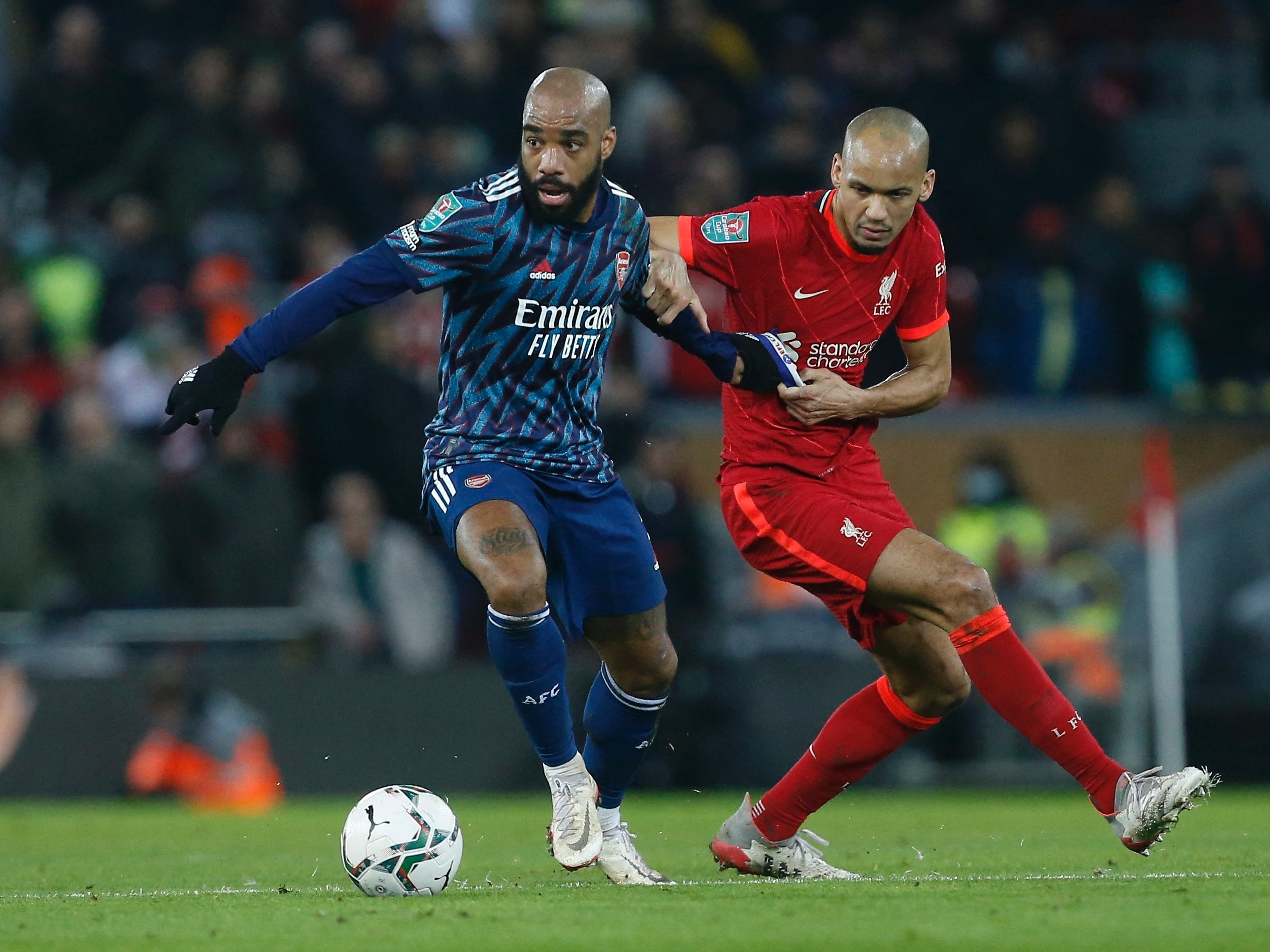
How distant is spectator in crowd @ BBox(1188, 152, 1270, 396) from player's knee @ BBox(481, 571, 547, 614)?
10090 mm

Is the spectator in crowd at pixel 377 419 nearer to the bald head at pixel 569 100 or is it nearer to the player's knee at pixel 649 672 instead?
the player's knee at pixel 649 672

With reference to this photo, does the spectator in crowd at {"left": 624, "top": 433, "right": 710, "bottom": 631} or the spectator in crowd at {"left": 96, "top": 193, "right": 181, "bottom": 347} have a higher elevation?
the spectator in crowd at {"left": 96, "top": 193, "right": 181, "bottom": 347}

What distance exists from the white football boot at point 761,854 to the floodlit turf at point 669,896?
87 millimetres

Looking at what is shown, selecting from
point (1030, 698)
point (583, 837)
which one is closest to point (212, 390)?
point (583, 837)

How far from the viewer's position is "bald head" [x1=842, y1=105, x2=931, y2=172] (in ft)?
22.1

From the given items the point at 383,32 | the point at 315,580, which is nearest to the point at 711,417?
the point at 315,580

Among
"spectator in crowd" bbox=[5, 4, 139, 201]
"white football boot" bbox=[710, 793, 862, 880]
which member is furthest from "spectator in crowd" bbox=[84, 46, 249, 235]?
"white football boot" bbox=[710, 793, 862, 880]

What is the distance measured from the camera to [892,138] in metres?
6.74

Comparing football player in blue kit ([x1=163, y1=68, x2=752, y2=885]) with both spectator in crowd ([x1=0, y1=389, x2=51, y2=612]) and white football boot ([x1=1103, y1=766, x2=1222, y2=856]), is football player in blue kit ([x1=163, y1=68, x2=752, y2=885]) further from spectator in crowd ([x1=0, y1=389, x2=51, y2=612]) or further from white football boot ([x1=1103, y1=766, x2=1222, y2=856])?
spectator in crowd ([x1=0, y1=389, x2=51, y2=612])

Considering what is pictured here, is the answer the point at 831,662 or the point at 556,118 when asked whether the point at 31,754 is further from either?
the point at 556,118

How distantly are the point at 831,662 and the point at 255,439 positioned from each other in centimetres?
387

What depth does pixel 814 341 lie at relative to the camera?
7.05m

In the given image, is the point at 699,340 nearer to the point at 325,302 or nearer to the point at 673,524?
the point at 325,302

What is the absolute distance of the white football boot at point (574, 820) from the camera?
21.0ft
